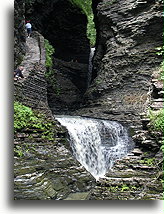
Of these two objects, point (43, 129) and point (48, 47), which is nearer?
point (43, 129)

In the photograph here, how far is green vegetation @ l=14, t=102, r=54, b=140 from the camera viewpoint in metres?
5.38

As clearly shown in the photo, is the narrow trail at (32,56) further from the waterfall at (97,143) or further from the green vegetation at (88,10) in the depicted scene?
the green vegetation at (88,10)

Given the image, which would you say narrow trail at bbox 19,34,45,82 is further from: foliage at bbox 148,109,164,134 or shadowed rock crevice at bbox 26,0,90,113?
foliage at bbox 148,109,164,134

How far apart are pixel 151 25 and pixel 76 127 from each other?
5674mm

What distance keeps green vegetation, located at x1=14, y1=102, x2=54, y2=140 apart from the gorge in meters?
0.05

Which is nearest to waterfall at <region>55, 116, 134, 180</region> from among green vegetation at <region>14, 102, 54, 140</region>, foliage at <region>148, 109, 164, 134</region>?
green vegetation at <region>14, 102, 54, 140</region>

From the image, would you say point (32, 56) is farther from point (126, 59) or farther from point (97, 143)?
point (126, 59)

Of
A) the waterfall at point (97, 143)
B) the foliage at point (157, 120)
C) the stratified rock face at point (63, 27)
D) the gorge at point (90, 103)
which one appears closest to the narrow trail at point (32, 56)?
the gorge at point (90, 103)

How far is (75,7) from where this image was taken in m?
14.7

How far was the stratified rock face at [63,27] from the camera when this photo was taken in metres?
14.0

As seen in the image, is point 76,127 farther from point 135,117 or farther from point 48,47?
point 48,47

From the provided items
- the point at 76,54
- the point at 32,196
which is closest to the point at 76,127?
the point at 32,196

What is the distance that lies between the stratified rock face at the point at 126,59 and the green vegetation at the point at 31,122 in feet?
14.6

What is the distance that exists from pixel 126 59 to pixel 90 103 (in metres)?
2.46
